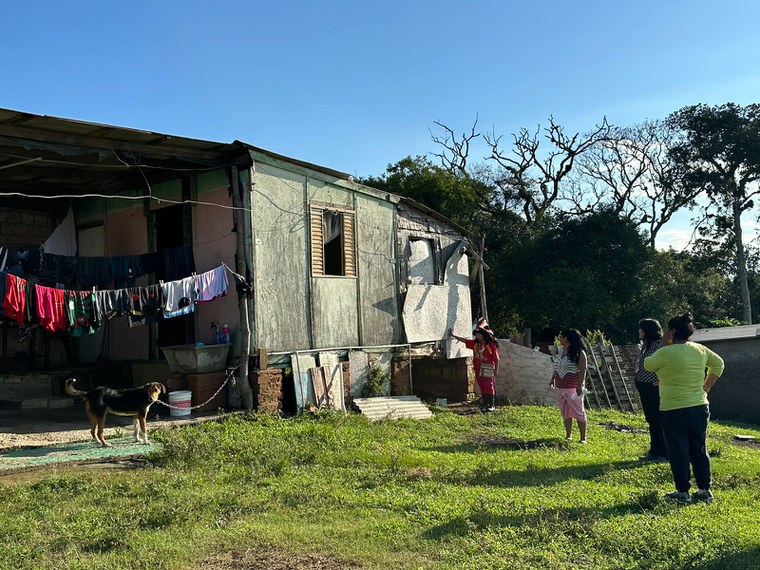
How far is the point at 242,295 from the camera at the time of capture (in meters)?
11.2

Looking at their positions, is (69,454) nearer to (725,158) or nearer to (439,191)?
(439,191)

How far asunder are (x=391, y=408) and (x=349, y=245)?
3196 mm

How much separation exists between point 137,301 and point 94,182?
3.54 m

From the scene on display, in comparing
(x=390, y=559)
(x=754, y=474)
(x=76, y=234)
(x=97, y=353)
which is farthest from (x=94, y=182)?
(x=754, y=474)

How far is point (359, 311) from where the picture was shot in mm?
13430

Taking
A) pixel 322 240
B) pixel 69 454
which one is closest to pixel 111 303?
pixel 69 454

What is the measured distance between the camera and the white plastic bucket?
34.5 ft

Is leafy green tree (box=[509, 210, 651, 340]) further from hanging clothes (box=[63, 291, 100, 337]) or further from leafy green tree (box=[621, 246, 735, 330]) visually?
hanging clothes (box=[63, 291, 100, 337])

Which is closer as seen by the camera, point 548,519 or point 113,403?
point 548,519

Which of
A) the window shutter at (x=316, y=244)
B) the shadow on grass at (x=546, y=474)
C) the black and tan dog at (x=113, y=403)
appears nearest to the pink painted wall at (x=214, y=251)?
the window shutter at (x=316, y=244)

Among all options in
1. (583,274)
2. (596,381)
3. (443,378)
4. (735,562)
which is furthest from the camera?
(583,274)

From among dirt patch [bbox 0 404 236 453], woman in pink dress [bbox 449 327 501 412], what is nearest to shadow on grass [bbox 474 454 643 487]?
dirt patch [bbox 0 404 236 453]

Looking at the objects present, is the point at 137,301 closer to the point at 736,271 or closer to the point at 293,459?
the point at 293,459

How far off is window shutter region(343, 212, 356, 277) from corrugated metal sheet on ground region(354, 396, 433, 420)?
8.03 ft
